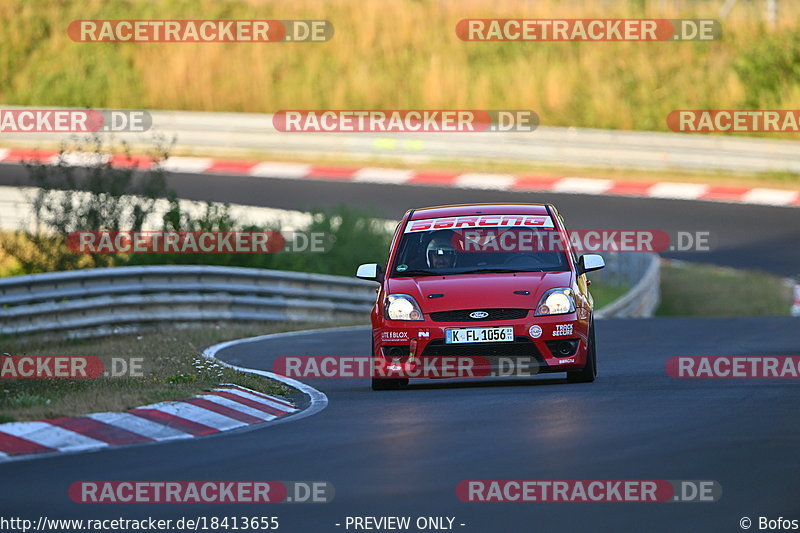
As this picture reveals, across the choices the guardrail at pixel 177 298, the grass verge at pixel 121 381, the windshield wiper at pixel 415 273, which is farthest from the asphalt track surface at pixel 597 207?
the windshield wiper at pixel 415 273

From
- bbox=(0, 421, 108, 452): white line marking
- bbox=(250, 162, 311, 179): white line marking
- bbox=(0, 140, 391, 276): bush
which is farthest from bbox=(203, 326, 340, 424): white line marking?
bbox=(250, 162, 311, 179): white line marking

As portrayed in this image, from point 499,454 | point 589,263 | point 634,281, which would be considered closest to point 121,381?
point 589,263

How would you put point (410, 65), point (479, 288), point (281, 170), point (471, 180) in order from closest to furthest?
point (479, 288) → point (471, 180) → point (281, 170) → point (410, 65)

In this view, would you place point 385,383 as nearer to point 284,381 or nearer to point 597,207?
point 284,381

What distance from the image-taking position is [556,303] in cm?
1241

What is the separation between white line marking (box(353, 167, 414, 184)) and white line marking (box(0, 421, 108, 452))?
22685 millimetres

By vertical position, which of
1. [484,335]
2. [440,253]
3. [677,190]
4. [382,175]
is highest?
[382,175]

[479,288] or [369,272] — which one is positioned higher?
[369,272]

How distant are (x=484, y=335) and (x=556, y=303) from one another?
25.6 inches

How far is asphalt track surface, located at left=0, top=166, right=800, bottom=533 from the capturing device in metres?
7.18

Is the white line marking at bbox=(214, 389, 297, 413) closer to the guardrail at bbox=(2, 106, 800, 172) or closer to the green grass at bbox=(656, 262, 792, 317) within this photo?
the green grass at bbox=(656, 262, 792, 317)

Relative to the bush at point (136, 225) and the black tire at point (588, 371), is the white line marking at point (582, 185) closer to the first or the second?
the bush at point (136, 225)

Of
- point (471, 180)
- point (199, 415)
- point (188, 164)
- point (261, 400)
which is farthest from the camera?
point (188, 164)

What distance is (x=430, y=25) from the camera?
141ft
